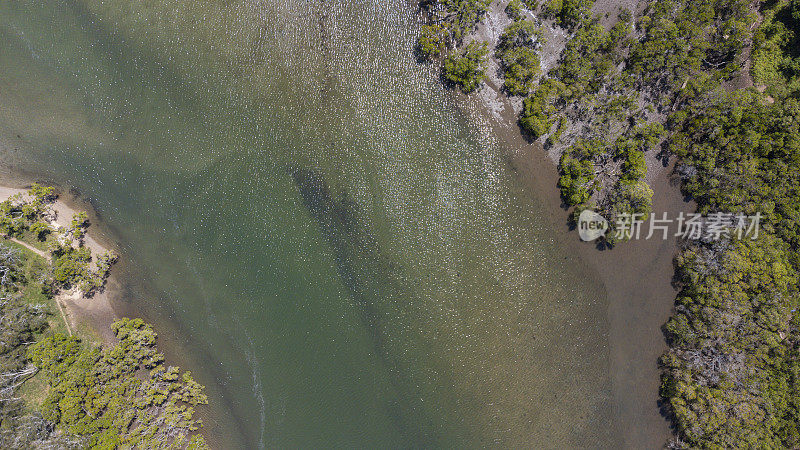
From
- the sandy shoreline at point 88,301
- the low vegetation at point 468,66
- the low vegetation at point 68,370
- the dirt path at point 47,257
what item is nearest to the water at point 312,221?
the sandy shoreline at point 88,301

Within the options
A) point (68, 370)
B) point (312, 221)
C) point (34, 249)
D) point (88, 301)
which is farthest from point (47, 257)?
point (312, 221)

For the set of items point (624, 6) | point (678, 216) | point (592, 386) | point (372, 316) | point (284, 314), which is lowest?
point (592, 386)

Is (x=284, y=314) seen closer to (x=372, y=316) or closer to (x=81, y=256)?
(x=372, y=316)

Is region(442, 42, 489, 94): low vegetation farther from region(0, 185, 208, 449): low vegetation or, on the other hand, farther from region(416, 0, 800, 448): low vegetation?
region(0, 185, 208, 449): low vegetation

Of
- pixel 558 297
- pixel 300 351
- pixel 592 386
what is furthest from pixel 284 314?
pixel 592 386

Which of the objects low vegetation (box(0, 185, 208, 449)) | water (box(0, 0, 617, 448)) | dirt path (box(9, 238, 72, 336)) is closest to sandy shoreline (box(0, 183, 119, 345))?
dirt path (box(9, 238, 72, 336))
